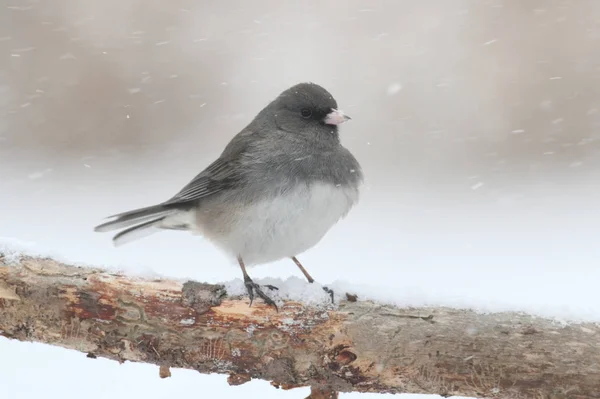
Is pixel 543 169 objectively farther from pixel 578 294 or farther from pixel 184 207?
pixel 184 207

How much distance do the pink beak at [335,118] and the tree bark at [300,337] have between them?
34.2 inches

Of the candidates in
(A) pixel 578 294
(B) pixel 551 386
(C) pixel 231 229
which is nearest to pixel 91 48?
(C) pixel 231 229

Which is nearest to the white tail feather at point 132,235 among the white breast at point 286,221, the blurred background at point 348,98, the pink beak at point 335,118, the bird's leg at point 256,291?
the white breast at point 286,221

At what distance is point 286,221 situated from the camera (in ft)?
8.38

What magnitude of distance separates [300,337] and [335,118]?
104 cm

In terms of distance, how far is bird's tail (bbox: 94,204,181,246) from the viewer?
8.93 feet

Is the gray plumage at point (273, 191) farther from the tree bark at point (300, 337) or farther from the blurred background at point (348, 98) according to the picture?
the blurred background at point (348, 98)

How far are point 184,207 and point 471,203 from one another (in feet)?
12.1

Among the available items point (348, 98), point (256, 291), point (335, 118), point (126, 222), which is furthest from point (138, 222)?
point (348, 98)

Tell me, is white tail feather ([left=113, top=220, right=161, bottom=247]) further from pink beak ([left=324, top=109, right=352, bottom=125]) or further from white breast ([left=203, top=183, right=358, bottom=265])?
pink beak ([left=324, top=109, right=352, bottom=125])

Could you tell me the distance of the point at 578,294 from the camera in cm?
393

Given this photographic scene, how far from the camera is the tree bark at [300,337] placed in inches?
79.0

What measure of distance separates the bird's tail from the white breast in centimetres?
31

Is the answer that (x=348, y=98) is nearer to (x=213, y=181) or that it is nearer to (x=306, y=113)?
(x=306, y=113)
